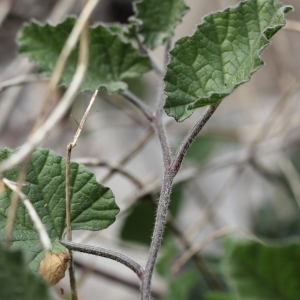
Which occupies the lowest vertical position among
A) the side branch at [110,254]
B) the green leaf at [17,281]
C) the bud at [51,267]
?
the bud at [51,267]

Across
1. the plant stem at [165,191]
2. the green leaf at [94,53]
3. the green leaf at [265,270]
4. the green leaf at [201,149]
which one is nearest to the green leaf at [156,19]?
the green leaf at [94,53]

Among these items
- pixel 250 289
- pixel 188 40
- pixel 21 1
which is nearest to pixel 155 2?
pixel 188 40

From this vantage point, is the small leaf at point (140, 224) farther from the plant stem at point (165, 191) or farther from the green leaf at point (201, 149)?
the plant stem at point (165, 191)

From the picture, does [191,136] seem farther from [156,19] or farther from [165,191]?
[156,19]

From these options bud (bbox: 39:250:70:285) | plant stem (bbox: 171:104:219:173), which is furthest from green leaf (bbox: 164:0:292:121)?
bud (bbox: 39:250:70:285)

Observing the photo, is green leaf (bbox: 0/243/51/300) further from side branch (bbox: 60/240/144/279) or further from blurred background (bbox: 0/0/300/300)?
blurred background (bbox: 0/0/300/300)
